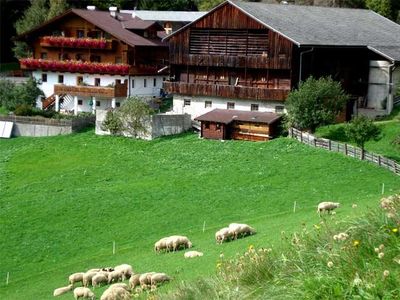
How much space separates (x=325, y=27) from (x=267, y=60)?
6.76 m

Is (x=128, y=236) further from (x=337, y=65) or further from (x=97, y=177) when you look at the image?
(x=337, y=65)

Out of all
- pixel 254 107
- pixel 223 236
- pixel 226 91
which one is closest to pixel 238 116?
pixel 254 107

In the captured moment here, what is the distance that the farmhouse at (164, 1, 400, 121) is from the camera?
5456 cm

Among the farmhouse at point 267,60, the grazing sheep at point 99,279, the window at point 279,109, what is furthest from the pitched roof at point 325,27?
the grazing sheep at point 99,279

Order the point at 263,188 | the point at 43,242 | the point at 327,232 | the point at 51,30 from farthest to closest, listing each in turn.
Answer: the point at 51,30
the point at 263,188
the point at 43,242
the point at 327,232

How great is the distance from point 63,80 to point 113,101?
609cm

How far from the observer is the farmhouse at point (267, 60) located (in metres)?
54.6

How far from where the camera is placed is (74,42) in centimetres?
6725

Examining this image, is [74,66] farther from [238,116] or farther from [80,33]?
[238,116]

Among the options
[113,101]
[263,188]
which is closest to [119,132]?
[113,101]

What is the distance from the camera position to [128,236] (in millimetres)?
34688

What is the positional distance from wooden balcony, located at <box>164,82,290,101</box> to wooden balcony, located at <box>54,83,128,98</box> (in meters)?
5.98

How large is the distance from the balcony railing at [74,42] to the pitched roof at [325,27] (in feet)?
28.8

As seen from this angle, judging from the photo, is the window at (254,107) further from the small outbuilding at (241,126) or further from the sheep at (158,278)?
the sheep at (158,278)
